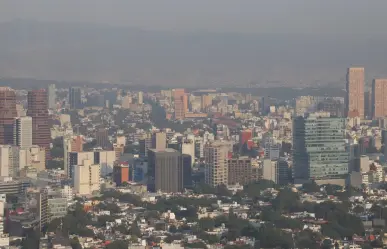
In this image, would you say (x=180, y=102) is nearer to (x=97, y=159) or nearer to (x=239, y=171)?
(x=97, y=159)

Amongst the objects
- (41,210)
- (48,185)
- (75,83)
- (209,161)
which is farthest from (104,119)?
(41,210)

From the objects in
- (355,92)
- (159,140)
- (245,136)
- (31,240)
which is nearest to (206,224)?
(31,240)

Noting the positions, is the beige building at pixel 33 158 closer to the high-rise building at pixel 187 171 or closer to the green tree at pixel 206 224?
the high-rise building at pixel 187 171

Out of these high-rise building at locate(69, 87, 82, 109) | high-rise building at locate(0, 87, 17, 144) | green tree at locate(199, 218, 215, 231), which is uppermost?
high-rise building at locate(69, 87, 82, 109)

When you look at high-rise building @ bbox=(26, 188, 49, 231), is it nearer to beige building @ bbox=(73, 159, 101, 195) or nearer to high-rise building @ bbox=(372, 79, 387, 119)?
beige building @ bbox=(73, 159, 101, 195)

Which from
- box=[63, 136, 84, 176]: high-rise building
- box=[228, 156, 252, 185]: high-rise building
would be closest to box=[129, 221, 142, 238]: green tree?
box=[228, 156, 252, 185]: high-rise building

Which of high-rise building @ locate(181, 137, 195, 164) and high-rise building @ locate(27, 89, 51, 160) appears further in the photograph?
high-rise building @ locate(27, 89, 51, 160)
